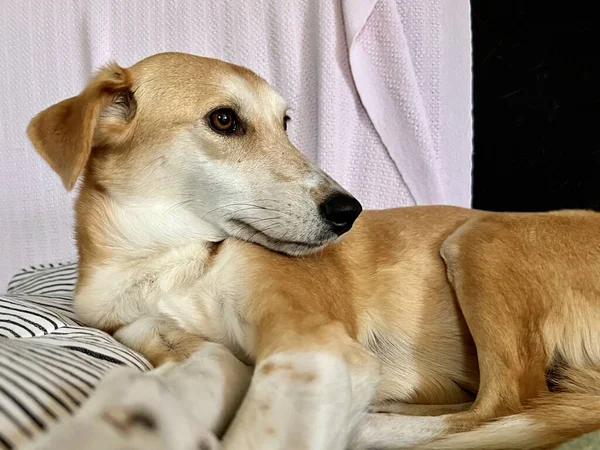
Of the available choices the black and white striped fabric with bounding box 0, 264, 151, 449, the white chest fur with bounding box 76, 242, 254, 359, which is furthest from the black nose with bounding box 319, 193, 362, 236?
the black and white striped fabric with bounding box 0, 264, 151, 449

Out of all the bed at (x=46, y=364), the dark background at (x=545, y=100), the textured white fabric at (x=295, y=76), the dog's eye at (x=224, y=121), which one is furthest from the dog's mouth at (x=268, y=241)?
the dark background at (x=545, y=100)

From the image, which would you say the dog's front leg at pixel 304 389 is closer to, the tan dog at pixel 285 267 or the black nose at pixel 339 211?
the tan dog at pixel 285 267

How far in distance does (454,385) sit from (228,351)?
22.7 inches

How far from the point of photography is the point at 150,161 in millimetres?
1280

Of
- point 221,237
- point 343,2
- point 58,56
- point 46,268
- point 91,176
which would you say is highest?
point 343,2

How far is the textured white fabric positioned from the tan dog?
1.04m

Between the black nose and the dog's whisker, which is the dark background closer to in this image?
the black nose

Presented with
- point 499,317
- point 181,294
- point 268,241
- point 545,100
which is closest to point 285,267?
point 268,241

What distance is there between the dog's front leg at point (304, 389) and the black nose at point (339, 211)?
0.84ft

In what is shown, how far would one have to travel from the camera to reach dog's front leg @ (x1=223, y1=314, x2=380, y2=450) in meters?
0.79

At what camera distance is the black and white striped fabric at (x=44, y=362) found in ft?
2.35

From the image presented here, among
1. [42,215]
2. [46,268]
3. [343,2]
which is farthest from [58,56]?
[343,2]

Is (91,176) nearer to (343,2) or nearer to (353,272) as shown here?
(353,272)

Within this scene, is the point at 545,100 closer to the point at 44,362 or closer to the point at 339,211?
the point at 339,211
